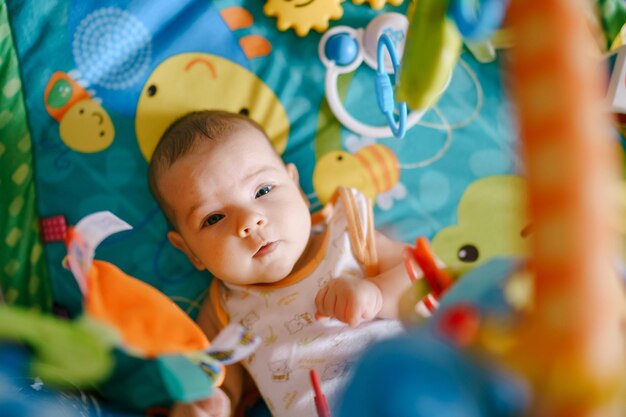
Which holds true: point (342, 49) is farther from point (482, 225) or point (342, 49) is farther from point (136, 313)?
point (136, 313)

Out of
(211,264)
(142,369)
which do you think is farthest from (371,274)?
(142,369)

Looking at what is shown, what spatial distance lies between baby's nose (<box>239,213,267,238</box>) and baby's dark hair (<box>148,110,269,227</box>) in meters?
0.14

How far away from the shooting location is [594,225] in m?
0.29

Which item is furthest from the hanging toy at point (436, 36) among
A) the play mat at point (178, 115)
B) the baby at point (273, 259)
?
the play mat at point (178, 115)

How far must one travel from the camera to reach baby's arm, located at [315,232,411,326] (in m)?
0.80

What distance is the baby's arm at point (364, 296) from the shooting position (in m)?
0.80

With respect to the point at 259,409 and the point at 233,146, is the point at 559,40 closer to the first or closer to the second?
the point at 233,146

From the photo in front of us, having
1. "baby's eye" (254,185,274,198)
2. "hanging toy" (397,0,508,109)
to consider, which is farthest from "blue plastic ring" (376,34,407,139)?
"hanging toy" (397,0,508,109)

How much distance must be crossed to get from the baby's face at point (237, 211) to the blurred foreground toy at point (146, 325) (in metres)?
0.29

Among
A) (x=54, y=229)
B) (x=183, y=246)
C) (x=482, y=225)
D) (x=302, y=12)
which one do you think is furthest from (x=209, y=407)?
(x=302, y=12)

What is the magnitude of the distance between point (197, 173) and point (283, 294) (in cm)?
22

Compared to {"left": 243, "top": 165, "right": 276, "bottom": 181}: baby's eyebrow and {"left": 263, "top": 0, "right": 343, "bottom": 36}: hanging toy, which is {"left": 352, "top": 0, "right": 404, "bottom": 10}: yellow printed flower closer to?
{"left": 263, "top": 0, "right": 343, "bottom": 36}: hanging toy

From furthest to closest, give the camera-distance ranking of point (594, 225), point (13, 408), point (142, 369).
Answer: point (142, 369)
point (13, 408)
point (594, 225)

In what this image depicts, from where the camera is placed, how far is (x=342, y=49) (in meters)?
1.05
